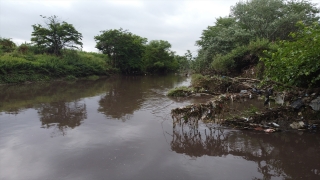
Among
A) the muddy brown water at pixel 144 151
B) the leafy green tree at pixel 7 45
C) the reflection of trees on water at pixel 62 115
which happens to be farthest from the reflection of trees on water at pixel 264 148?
the leafy green tree at pixel 7 45

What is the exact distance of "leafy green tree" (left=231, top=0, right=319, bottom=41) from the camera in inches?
775

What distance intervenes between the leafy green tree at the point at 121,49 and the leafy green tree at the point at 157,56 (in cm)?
288

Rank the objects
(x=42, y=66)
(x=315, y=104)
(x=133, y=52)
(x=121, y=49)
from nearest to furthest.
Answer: (x=315, y=104) → (x=42, y=66) → (x=121, y=49) → (x=133, y=52)

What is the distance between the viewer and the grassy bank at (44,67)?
22469 millimetres

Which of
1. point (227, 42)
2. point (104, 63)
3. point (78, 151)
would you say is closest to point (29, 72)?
point (104, 63)

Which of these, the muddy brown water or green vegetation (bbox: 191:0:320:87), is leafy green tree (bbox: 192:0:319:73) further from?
the muddy brown water

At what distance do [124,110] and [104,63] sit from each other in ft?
94.9

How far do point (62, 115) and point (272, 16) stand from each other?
1965cm

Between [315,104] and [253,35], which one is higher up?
[253,35]

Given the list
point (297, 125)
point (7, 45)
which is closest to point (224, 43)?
point (297, 125)

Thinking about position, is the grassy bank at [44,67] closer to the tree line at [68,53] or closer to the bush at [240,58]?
the tree line at [68,53]

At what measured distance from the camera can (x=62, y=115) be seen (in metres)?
9.78

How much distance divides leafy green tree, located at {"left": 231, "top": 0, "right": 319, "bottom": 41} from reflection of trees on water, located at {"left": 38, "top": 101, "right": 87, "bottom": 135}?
16.3m

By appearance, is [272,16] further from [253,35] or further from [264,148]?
[264,148]
